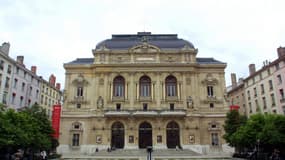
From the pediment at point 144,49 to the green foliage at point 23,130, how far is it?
18.7 meters

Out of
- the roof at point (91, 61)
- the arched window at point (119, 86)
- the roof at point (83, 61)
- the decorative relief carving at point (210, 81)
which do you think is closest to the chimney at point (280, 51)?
the roof at point (91, 61)

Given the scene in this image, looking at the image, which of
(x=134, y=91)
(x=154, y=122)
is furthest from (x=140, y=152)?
(x=134, y=91)

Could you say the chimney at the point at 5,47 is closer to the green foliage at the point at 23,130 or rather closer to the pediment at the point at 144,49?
the green foliage at the point at 23,130


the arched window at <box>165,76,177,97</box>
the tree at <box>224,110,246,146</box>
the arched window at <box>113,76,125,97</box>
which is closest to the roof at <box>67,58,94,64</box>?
the arched window at <box>113,76,125,97</box>

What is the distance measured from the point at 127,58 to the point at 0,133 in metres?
25.7

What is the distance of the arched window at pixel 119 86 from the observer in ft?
133

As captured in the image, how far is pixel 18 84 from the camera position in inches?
1532

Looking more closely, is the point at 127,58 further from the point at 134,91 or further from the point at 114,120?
the point at 114,120

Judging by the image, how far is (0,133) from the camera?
1834 cm

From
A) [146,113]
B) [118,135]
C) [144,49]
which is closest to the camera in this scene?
[146,113]

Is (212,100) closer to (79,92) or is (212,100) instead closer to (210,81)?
(210,81)

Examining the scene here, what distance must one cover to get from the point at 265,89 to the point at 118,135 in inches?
982

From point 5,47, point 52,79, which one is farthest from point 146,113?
point 52,79

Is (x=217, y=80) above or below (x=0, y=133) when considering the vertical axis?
above
